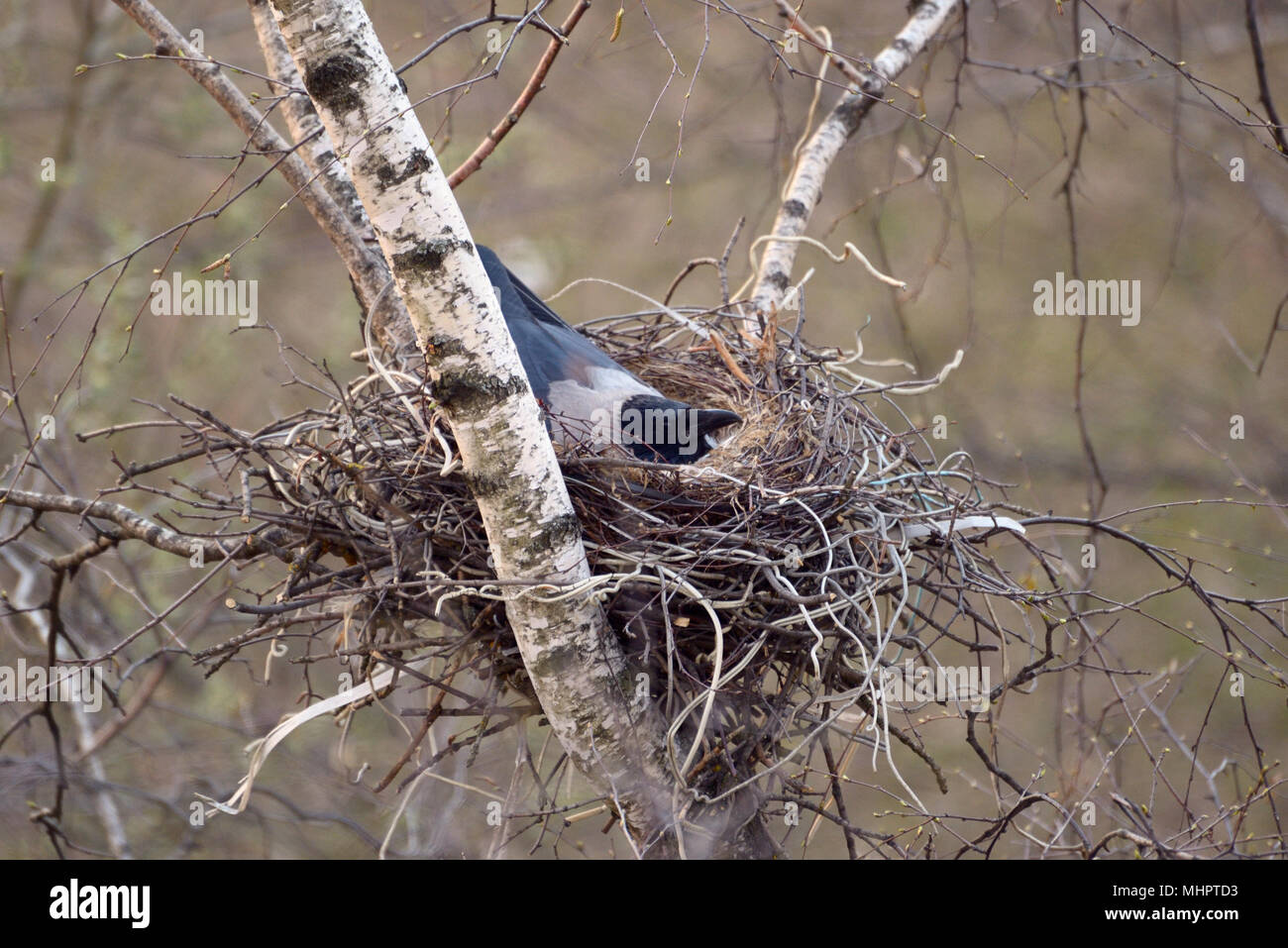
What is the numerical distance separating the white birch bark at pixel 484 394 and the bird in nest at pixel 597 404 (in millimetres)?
767

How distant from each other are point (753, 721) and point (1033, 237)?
24.0 feet

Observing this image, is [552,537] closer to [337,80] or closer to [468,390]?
[468,390]

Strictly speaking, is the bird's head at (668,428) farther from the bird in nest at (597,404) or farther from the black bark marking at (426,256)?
the black bark marking at (426,256)

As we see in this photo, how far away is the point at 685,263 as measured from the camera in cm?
820

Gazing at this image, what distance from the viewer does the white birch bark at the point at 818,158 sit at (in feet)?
11.2

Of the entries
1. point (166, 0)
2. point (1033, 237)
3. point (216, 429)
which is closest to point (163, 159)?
point (166, 0)

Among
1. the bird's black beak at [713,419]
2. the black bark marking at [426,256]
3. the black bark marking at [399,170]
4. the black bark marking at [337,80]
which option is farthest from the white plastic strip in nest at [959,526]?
the black bark marking at [337,80]

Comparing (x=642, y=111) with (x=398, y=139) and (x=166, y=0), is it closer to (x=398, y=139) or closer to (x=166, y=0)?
(x=166, y=0)

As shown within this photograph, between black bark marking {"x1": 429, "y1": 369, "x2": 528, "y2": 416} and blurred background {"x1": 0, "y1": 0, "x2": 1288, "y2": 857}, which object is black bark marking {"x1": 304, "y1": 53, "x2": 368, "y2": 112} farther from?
blurred background {"x1": 0, "y1": 0, "x2": 1288, "y2": 857}

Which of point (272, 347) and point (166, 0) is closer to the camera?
point (166, 0)

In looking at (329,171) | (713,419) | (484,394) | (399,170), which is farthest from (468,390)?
(329,171)

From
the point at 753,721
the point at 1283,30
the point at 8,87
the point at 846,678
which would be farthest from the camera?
the point at 1283,30

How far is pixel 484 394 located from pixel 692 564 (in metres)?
0.64
